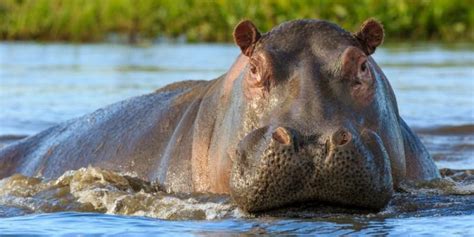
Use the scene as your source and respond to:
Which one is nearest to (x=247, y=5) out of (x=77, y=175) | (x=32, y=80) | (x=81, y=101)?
(x=32, y=80)

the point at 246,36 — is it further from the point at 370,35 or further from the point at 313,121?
the point at 313,121

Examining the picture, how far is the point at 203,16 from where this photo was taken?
95.5 ft

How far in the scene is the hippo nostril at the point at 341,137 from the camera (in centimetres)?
458

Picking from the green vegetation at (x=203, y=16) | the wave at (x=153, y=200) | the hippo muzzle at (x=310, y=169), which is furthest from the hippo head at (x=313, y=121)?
the green vegetation at (x=203, y=16)

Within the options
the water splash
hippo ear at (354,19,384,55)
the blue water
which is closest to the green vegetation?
the water splash

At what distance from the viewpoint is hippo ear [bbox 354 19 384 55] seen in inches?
204

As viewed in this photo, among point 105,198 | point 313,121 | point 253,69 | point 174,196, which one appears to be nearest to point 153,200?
point 174,196

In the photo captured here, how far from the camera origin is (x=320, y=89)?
4879 mm

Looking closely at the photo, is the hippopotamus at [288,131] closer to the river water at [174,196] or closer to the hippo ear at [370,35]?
the hippo ear at [370,35]

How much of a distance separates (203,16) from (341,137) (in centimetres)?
2468

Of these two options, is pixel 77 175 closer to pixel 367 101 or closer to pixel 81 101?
pixel 367 101

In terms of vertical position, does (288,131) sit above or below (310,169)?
above

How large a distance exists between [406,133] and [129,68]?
12537mm

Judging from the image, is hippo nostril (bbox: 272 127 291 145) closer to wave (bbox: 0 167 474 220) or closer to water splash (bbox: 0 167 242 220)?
wave (bbox: 0 167 474 220)
